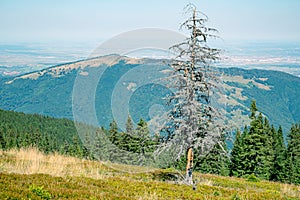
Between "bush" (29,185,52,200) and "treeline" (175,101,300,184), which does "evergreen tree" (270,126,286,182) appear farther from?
"bush" (29,185,52,200)

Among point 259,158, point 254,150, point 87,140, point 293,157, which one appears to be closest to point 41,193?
point 254,150

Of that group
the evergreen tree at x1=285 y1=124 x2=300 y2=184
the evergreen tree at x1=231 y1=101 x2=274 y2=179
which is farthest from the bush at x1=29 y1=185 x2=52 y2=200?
the evergreen tree at x1=285 y1=124 x2=300 y2=184

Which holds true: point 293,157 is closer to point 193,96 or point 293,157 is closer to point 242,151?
point 242,151

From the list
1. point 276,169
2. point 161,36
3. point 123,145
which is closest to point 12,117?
point 123,145

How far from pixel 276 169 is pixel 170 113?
54073mm

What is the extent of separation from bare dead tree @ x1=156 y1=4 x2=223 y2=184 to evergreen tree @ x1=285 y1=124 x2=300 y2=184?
1879 inches

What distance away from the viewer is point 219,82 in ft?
55.3

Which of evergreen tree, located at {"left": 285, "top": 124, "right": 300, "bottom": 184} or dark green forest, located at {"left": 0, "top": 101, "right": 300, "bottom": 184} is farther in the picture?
evergreen tree, located at {"left": 285, "top": 124, "right": 300, "bottom": 184}

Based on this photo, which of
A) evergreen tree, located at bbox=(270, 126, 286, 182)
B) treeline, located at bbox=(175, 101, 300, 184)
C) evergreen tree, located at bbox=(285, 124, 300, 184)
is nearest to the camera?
treeline, located at bbox=(175, 101, 300, 184)

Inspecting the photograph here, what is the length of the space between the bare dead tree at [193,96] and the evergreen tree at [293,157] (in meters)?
47.7

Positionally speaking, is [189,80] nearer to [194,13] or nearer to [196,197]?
[194,13]

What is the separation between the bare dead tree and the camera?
16.0m

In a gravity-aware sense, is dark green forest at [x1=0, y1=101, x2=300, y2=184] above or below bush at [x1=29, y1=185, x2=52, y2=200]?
below

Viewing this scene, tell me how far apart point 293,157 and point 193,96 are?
5958cm
